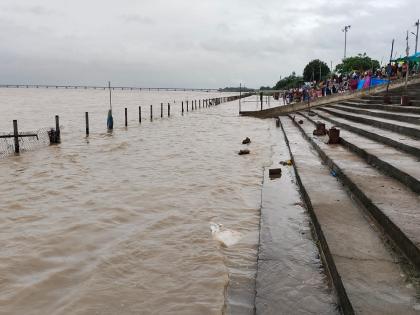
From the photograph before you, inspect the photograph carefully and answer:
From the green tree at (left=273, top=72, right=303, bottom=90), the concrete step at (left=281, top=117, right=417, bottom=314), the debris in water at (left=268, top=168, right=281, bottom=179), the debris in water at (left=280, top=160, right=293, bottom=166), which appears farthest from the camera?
the green tree at (left=273, top=72, right=303, bottom=90)

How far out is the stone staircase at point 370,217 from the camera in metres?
2.94

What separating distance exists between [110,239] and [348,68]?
59.3 m

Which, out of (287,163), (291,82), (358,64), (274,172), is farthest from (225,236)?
(291,82)

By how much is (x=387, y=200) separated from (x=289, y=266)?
1.48 m

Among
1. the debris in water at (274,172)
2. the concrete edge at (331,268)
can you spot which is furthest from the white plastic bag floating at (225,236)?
the debris in water at (274,172)

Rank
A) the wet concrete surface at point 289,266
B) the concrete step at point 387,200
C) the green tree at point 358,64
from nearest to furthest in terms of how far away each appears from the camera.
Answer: the wet concrete surface at point 289,266 → the concrete step at point 387,200 → the green tree at point 358,64

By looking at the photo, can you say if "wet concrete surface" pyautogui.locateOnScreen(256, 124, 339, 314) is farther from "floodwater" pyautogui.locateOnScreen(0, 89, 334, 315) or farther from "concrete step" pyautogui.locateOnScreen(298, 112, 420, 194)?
"concrete step" pyautogui.locateOnScreen(298, 112, 420, 194)

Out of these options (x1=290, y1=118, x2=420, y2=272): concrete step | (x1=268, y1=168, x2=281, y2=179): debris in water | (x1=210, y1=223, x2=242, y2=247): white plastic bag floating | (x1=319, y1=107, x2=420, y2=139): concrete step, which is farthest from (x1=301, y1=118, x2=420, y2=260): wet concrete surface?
(x1=210, y1=223, x2=242, y2=247): white plastic bag floating

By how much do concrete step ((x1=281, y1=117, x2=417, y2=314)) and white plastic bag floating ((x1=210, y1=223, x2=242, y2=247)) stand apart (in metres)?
1.00

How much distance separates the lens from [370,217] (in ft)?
14.6

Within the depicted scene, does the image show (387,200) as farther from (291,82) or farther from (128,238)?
(291,82)

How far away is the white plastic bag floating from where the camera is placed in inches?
197

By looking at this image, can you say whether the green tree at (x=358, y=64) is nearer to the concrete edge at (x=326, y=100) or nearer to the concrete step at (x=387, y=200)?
the concrete edge at (x=326, y=100)

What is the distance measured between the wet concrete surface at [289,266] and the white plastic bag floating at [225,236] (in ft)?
1.24
